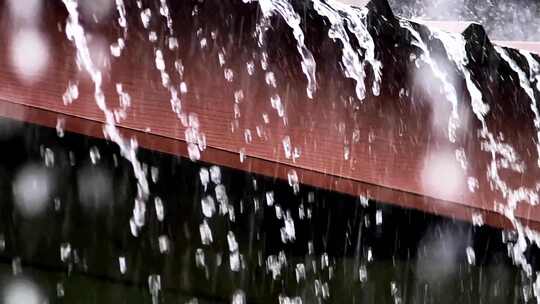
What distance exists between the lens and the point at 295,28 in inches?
75.8

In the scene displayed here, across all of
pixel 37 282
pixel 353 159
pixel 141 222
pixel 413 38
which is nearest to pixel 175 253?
pixel 141 222

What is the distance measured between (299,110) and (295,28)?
0.70 feet

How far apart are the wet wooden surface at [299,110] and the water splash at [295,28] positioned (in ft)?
0.06

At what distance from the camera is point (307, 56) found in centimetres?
197

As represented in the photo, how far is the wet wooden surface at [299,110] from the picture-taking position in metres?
1.64

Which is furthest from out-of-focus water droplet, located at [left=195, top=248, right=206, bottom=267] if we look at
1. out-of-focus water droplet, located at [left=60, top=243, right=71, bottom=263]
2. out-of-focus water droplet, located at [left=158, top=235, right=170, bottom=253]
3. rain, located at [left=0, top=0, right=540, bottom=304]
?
out-of-focus water droplet, located at [left=60, top=243, right=71, bottom=263]

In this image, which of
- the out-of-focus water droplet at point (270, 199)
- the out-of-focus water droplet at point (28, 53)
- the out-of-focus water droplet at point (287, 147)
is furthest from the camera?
the out-of-focus water droplet at point (270, 199)

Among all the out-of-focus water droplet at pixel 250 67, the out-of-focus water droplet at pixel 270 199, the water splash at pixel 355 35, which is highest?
the water splash at pixel 355 35

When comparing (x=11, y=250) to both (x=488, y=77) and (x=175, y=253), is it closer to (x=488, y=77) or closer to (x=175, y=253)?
(x=175, y=253)

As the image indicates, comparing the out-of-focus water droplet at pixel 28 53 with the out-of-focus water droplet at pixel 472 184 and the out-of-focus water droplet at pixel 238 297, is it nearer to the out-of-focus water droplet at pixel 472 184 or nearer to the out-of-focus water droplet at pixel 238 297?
the out-of-focus water droplet at pixel 472 184

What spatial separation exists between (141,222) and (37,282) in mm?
442

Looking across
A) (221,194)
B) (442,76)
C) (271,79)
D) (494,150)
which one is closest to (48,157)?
(221,194)

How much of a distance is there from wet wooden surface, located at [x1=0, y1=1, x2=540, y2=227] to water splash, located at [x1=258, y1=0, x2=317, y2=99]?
0.06 feet

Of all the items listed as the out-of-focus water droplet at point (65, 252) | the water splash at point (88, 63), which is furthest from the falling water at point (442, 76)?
the out-of-focus water droplet at point (65, 252)
